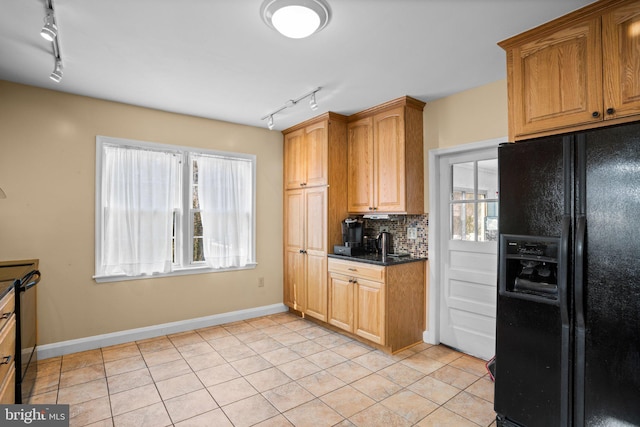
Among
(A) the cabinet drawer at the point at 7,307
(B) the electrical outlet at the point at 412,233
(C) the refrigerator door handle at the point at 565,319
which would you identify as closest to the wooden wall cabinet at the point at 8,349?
(A) the cabinet drawer at the point at 7,307

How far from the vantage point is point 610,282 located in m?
1.62

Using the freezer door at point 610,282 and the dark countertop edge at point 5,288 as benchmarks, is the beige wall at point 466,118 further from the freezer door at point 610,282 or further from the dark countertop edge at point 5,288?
the dark countertop edge at point 5,288

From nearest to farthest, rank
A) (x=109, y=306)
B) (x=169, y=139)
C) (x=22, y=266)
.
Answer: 1. (x=22, y=266)
2. (x=109, y=306)
3. (x=169, y=139)

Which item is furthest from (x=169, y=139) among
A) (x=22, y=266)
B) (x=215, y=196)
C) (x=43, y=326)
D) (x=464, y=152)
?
(x=464, y=152)

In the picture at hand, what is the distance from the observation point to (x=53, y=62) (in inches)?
106

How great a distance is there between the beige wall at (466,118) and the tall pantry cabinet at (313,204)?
1.05 metres

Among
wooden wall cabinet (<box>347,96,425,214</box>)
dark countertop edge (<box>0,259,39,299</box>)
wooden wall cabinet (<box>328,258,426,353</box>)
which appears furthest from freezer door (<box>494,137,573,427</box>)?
dark countertop edge (<box>0,259,39,299</box>)

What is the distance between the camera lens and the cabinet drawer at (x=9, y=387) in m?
1.80

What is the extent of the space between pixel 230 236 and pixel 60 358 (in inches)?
80.7

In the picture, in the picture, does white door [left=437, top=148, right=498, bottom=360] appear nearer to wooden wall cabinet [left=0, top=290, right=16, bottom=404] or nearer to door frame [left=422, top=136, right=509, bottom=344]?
door frame [left=422, top=136, right=509, bottom=344]

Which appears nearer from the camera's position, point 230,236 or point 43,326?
point 43,326

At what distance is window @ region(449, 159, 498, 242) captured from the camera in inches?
125

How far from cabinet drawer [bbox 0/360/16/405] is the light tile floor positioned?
1.34 feet

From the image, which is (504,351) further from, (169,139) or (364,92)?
(169,139)
